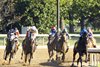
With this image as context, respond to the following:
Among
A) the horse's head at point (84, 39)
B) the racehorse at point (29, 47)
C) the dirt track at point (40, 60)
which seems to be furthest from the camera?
the dirt track at point (40, 60)

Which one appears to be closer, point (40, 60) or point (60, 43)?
point (60, 43)

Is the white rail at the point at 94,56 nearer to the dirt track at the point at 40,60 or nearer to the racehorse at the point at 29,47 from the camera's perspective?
the dirt track at the point at 40,60

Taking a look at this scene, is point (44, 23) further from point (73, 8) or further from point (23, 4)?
point (73, 8)

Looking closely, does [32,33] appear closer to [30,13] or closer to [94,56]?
[94,56]

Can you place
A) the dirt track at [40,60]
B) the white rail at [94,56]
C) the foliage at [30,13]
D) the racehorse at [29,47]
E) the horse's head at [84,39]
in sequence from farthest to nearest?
the foliage at [30,13] → the dirt track at [40,60] → the racehorse at [29,47] → the horse's head at [84,39] → the white rail at [94,56]

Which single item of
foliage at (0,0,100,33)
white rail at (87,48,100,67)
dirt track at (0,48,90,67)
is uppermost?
foliage at (0,0,100,33)

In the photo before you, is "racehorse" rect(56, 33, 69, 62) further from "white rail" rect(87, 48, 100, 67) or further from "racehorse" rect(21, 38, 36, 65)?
"racehorse" rect(21, 38, 36, 65)

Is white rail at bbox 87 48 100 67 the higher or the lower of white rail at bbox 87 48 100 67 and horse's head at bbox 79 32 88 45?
the lower

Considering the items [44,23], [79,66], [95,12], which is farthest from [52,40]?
[95,12]

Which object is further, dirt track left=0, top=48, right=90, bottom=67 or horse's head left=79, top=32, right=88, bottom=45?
dirt track left=0, top=48, right=90, bottom=67

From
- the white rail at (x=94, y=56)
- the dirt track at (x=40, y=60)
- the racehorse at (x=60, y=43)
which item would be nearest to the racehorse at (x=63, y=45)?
the racehorse at (x=60, y=43)

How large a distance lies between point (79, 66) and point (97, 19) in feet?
128

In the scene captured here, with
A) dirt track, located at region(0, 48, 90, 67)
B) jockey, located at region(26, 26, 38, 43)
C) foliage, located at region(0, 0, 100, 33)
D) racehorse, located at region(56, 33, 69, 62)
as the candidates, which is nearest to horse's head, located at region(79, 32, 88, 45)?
dirt track, located at region(0, 48, 90, 67)

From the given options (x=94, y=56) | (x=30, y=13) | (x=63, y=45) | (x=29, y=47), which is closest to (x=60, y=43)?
(x=63, y=45)
